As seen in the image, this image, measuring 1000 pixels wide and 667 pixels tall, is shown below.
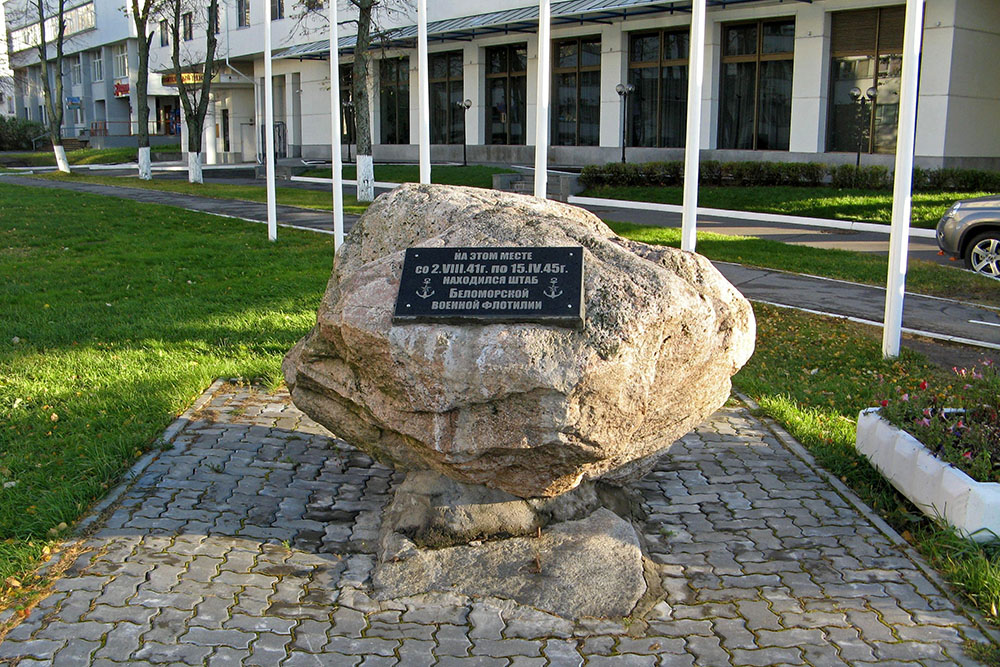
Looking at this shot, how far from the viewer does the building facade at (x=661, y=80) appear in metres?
23.1

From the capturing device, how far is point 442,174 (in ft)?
97.8

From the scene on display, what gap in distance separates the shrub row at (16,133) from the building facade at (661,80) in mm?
21816

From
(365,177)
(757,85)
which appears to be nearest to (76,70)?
(365,177)

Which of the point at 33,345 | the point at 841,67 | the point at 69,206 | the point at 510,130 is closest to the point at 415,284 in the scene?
the point at 33,345

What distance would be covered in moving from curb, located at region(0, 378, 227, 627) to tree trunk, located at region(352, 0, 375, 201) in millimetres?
16115

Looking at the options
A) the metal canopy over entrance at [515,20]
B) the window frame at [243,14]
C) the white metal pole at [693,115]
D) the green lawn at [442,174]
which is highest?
the window frame at [243,14]

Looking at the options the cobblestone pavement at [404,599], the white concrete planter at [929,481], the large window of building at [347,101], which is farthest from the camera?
the large window of building at [347,101]

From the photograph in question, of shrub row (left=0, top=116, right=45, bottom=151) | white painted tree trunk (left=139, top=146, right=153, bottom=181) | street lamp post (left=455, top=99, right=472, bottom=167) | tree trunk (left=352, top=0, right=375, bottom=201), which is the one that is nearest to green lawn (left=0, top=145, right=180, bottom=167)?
shrub row (left=0, top=116, right=45, bottom=151)

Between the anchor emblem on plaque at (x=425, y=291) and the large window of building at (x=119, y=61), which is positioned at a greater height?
the large window of building at (x=119, y=61)

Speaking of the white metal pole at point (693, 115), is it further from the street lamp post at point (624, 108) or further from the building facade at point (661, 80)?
the street lamp post at point (624, 108)

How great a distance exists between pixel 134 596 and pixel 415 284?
81.1 inches

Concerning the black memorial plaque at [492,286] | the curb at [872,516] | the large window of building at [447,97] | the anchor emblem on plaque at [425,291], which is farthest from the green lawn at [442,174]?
the anchor emblem on plaque at [425,291]

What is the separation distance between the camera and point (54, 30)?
2672 inches

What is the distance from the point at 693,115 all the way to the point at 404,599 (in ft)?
22.2
